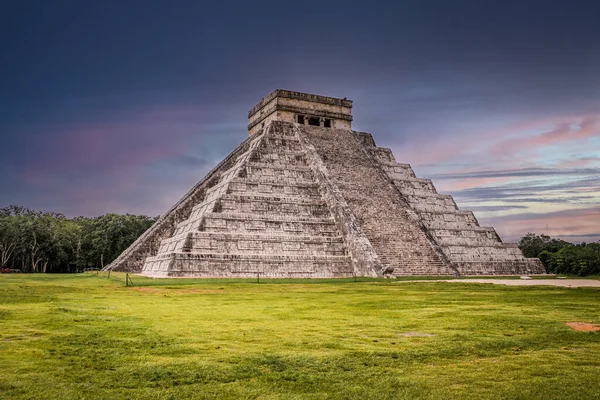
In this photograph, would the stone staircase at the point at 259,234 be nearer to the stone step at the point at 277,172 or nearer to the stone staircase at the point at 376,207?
the stone step at the point at 277,172

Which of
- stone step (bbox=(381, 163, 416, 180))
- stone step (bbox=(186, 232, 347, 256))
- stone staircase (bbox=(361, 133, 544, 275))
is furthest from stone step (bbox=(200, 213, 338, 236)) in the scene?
stone step (bbox=(381, 163, 416, 180))

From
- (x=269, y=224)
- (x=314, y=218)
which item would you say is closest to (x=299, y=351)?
(x=269, y=224)

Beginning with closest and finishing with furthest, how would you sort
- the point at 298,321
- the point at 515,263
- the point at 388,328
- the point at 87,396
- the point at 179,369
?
the point at 87,396 → the point at 179,369 → the point at 388,328 → the point at 298,321 → the point at 515,263

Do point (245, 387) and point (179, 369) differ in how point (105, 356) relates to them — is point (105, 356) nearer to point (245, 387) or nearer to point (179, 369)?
point (179, 369)

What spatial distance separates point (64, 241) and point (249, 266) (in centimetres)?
3653

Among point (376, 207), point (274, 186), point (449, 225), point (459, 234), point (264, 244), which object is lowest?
point (264, 244)

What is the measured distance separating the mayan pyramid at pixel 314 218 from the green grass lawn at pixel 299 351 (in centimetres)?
1359

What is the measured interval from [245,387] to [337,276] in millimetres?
21632

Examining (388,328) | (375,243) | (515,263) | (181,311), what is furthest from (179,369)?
(515,263)

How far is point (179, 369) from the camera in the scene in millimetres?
5887

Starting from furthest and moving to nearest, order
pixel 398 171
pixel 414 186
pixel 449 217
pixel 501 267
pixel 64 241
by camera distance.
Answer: pixel 64 241 < pixel 398 171 < pixel 414 186 < pixel 449 217 < pixel 501 267

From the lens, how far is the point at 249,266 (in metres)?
25.5

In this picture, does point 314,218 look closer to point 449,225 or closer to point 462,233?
point 449,225

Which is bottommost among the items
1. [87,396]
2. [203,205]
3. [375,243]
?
[87,396]
